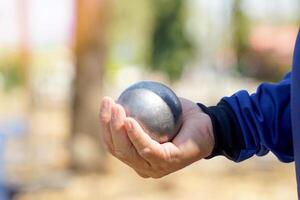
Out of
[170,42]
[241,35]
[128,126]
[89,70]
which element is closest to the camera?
[128,126]

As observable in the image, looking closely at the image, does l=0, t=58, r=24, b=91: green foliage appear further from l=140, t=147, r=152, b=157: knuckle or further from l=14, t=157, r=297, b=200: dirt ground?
l=140, t=147, r=152, b=157: knuckle

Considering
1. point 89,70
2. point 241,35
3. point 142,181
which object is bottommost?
point 241,35

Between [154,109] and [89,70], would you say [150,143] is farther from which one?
[89,70]

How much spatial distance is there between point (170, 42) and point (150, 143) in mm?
17837

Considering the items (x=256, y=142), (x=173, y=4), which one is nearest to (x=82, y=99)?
(x=256, y=142)

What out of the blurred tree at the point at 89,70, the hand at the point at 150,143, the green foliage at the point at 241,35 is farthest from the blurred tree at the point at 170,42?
the hand at the point at 150,143

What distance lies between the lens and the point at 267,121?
1822mm

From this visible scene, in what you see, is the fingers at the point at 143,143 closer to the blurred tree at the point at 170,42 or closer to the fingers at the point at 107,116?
the fingers at the point at 107,116

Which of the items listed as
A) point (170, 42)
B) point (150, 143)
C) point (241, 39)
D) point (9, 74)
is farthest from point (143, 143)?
point (9, 74)

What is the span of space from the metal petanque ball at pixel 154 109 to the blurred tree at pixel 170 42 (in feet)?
54.7

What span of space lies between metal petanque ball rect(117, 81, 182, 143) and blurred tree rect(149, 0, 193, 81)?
16679 millimetres

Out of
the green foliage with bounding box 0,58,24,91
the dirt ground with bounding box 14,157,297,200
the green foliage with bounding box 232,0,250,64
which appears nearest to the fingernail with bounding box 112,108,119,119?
the dirt ground with bounding box 14,157,297,200

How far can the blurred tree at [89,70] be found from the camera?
29.7 ft

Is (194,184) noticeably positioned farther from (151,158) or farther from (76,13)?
(151,158)
